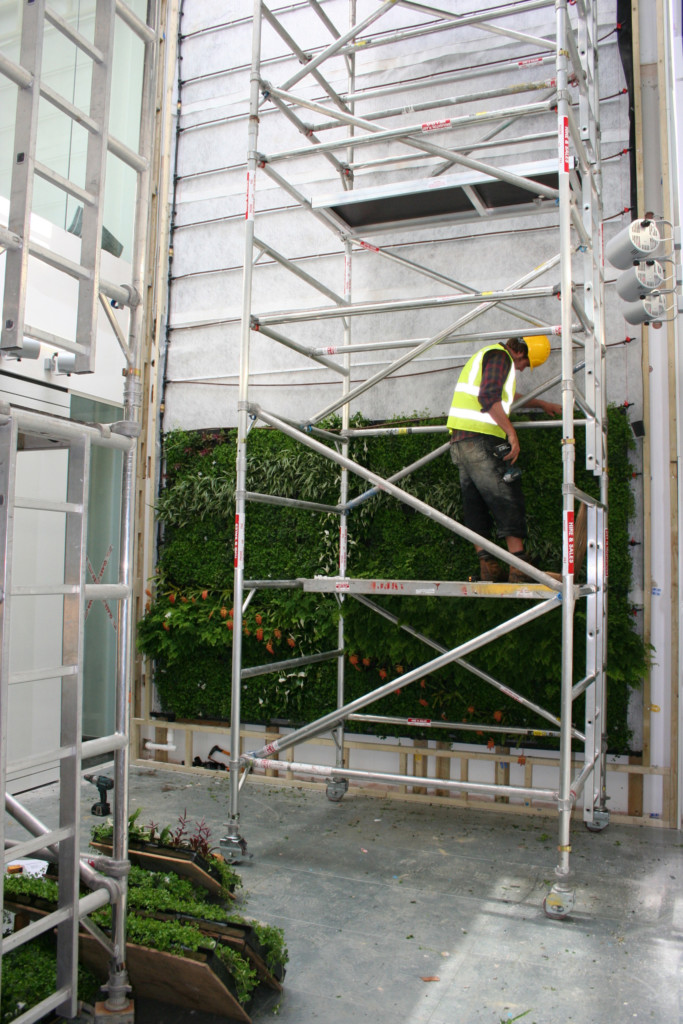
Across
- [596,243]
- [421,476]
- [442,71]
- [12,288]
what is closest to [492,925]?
[421,476]

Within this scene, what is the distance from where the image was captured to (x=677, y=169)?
536 centimetres

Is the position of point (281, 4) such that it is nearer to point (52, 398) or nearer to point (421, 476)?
point (52, 398)

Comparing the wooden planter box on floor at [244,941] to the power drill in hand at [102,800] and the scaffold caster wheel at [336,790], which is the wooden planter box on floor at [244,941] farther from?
the scaffold caster wheel at [336,790]

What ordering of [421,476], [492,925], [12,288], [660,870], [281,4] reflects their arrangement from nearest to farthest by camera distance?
[12,288] < [492,925] < [660,870] < [421,476] < [281,4]

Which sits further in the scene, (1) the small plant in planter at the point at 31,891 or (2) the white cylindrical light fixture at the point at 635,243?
(2) the white cylindrical light fixture at the point at 635,243

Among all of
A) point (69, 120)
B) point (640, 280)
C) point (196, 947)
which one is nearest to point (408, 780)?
point (196, 947)

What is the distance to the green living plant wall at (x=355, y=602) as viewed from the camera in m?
5.38

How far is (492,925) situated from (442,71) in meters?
6.11

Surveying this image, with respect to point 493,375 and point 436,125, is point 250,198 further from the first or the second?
point 493,375

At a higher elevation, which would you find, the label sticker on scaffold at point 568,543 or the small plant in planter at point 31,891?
the label sticker on scaffold at point 568,543

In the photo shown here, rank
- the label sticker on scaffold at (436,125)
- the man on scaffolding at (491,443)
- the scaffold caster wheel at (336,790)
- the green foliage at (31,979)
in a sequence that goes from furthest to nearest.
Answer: the scaffold caster wheel at (336,790) < the man on scaffolding at (491,443) < the label sticker on scaffold at (436,125) < the green foliage at (31,979)

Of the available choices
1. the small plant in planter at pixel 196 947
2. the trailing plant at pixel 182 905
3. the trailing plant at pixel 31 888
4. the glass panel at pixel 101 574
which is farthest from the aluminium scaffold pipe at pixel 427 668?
the glass panel at pixel 101 574

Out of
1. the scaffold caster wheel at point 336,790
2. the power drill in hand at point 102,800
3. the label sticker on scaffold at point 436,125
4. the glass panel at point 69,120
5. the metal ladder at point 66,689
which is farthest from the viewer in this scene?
the glass panel at point 69,120

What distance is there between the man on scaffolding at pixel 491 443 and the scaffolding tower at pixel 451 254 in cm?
24
